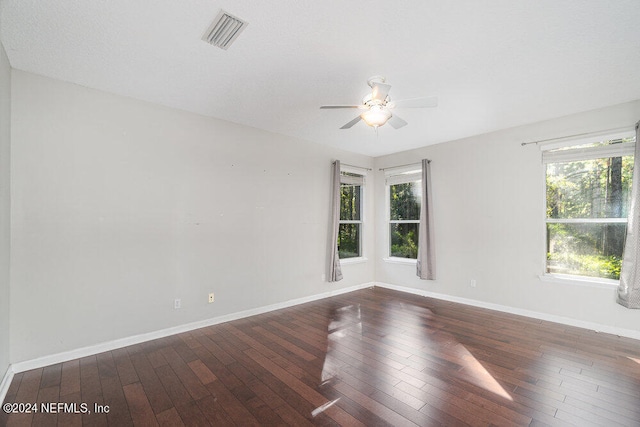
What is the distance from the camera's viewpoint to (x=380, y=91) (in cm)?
243

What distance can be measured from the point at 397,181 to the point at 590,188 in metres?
2.80

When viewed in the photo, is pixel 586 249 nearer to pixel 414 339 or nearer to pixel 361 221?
pixel 414 339

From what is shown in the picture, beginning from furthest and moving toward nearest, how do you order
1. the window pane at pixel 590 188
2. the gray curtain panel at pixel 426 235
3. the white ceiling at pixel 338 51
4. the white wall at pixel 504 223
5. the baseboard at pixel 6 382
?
1. the gray curtain panel at pixel 426 235
2. the white wall at pixel 504 223
3. the window pane at pixel 590 188
4. the baseboard at pixel 6 382
5. the white ceiling at pixel 338 51

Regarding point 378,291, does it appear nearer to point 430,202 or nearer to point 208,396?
point 430,202

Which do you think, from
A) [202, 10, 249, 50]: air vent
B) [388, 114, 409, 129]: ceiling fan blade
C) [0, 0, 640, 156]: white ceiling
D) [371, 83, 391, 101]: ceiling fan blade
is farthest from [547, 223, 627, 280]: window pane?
[202, 10, 249, 50]: air vent

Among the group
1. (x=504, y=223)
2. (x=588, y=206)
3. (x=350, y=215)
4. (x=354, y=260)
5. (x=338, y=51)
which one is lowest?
(x=354, y=260)

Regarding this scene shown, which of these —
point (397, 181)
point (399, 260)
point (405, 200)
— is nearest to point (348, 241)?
point (399, 260)

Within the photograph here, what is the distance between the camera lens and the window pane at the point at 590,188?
3.41m

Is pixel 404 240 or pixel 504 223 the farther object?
pixel 404 240

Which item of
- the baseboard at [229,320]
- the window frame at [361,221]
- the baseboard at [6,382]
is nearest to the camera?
the baseboard at [6,382]

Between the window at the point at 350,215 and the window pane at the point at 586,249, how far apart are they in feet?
9.90

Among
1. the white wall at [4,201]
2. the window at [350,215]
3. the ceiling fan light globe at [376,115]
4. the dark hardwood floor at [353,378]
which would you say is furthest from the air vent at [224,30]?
the window at [350,215]

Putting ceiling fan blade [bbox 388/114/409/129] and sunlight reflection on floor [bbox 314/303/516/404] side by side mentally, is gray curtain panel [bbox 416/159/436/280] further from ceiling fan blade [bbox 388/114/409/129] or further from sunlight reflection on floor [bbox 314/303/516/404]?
ceiling fan blade [bbox 388/114/409/129]

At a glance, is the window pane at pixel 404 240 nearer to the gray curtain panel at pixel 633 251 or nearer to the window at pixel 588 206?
the window at pixel 588 206
